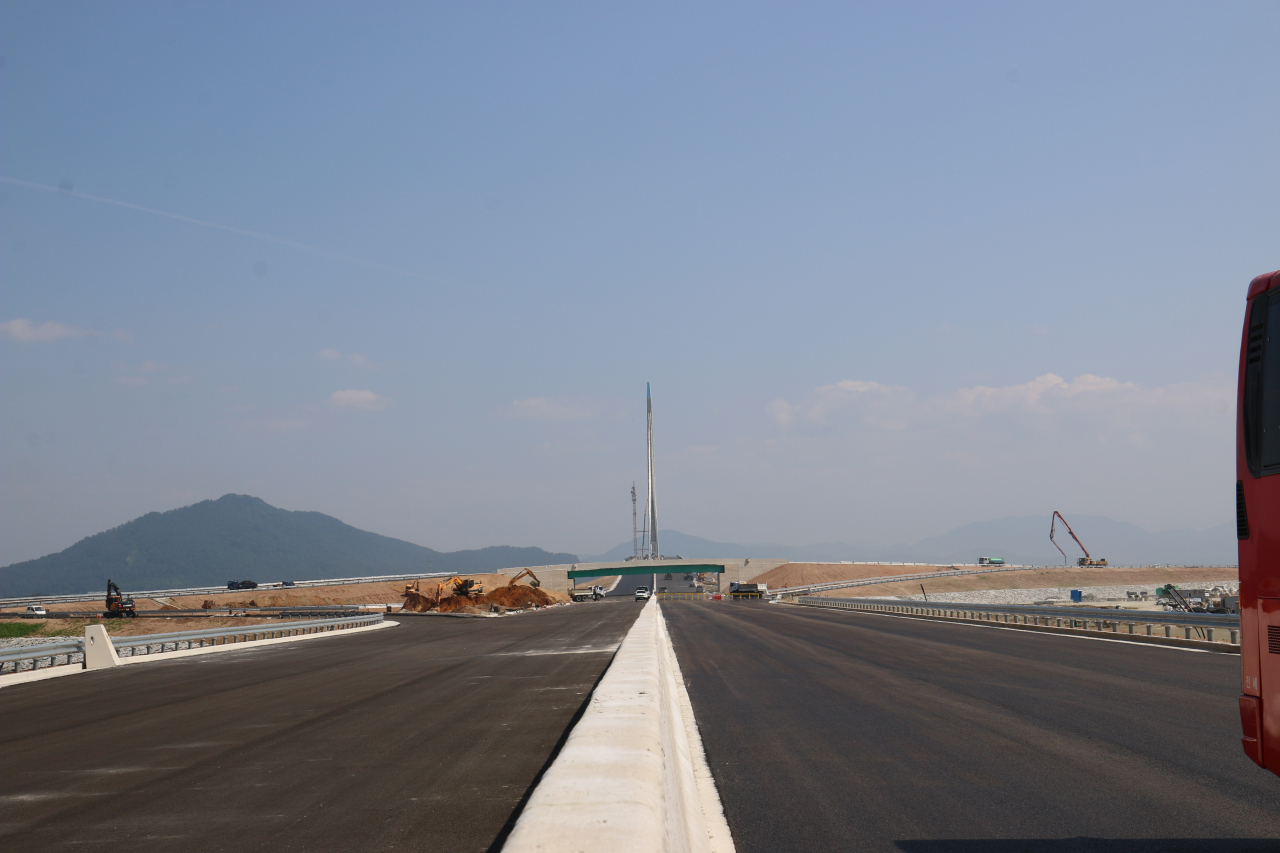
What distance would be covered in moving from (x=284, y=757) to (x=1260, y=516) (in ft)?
28.4

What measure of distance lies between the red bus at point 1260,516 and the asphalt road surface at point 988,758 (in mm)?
860

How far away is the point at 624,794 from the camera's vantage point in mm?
5121

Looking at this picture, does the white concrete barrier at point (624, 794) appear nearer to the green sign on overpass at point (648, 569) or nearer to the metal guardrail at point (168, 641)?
the metal guardrail at point (168, 641)

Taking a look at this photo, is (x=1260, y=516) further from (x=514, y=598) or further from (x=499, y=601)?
(x=514, y=598)

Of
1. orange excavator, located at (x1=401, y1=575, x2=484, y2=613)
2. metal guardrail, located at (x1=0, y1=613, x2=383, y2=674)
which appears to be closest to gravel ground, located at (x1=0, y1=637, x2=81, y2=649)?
metal guardrail, located at (x1=0, y1=613, x2=383, y2=674)

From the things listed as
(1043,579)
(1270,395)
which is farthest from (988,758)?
(1043,579)

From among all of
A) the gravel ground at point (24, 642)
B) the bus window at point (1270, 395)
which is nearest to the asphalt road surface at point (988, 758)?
the bus window at point (1270, 395)

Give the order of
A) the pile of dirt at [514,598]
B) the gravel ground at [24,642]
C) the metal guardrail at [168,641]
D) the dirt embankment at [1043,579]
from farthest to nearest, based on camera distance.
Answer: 1. the dirt embankment at [1043,579]
2. the pile of dirt at [514,598]
3. the gravel ground at [24,642]
4. the metal guardrail at [168,641]

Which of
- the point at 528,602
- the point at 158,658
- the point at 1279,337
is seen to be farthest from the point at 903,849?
the point at 528,602

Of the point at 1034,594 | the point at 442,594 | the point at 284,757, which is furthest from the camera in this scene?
the point at 1034,594

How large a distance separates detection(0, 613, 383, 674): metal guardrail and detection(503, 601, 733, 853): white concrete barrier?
18.9 meters

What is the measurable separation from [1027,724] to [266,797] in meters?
8.26

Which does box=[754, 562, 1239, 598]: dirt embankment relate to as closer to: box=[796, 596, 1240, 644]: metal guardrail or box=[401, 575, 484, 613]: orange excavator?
box=[401, 575, 484, 613]: orange excavator

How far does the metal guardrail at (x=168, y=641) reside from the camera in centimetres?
2234
